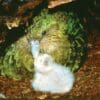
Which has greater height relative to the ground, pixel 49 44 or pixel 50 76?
pixel 49 44

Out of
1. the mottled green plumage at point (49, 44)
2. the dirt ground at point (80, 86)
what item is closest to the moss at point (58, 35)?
the mottled green plumage at point (49, 44)

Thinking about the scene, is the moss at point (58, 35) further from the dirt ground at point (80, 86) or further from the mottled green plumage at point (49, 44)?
the dirt ground at point (80, 86)

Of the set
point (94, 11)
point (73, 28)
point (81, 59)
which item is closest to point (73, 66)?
point (81, 59)

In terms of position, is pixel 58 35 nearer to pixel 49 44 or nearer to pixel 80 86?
pixel 49 44

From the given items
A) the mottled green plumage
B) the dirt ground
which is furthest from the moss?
the dirt ground

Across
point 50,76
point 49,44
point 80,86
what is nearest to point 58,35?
point 49,44
